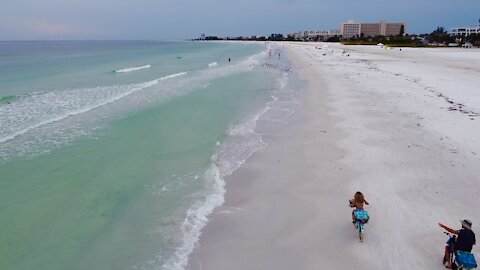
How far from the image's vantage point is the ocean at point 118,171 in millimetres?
7906

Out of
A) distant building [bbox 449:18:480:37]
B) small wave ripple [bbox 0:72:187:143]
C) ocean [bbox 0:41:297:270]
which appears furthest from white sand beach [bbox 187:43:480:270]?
distant building [bbox 449:18:480:37]

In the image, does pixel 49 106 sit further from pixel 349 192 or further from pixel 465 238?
pixel 465 238

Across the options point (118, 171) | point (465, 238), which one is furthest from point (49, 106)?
point (465, 238)

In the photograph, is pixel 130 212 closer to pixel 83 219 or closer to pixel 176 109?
pixel 83 219

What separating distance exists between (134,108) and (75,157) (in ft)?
29.8

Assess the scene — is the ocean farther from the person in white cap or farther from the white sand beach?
the person in white cap

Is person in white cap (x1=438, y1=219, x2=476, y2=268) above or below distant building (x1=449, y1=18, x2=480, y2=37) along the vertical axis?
below

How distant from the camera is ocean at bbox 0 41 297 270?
311 inches

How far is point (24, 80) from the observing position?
36.3m

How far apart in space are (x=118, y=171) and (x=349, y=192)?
23.9 feet

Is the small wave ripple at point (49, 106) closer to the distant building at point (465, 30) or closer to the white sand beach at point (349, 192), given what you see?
the white sand beach at point (349, 192)

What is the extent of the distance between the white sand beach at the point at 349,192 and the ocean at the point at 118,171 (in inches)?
32.8

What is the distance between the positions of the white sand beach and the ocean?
83 centimetres

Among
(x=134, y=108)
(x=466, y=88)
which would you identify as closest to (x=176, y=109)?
(x=134, y=108)
